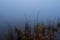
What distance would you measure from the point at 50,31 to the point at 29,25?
0.91ft

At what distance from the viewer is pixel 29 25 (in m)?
1.37

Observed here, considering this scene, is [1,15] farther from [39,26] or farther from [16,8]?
[39,26]

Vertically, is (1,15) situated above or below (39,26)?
above

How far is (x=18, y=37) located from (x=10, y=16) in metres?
0.29

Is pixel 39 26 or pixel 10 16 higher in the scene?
pixel 10 16

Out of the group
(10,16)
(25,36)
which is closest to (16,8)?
(10,16)

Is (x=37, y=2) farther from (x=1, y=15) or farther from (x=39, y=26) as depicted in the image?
(x=1, y=15)

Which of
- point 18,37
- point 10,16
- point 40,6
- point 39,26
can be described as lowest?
point 18,37

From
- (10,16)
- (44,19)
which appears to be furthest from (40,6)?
(10,16)

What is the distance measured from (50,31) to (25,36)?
0.33 m

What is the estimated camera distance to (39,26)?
1375mm

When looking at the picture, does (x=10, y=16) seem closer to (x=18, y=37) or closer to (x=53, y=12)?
(x=18, y=37)

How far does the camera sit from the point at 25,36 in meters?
1.37

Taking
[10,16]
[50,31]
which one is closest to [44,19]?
[50,31]
